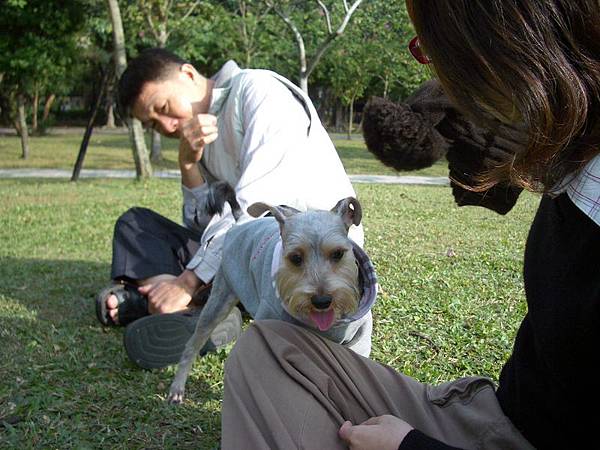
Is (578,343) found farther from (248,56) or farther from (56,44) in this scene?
(248,56)

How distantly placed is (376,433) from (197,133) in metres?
2.39

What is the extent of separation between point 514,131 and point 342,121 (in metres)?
38.8

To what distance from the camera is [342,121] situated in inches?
1580

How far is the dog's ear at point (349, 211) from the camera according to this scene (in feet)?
10.1

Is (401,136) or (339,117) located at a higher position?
(401,136)

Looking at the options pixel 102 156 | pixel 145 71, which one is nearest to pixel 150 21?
pixel 102 156

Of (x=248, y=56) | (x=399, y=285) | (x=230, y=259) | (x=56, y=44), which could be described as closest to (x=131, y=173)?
(x=56, y=44)

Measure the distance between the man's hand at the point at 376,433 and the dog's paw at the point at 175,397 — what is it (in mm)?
1654

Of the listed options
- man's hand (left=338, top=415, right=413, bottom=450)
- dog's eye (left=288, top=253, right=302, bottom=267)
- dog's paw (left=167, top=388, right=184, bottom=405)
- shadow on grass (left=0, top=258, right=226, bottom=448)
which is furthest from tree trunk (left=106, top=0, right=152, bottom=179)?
man's hand (left=338, top=415, right=413, bottom=450)

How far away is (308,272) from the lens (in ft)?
9.36

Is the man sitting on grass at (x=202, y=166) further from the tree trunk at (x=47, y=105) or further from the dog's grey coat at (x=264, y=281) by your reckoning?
the tree trunk at (x=47, y=105)

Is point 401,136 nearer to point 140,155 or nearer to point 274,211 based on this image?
point 274,211

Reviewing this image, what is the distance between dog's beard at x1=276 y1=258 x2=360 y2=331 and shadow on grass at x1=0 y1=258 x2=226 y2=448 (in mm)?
745

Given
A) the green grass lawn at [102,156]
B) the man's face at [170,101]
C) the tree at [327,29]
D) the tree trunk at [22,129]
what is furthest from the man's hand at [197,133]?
the tree trunk at [22,129]
